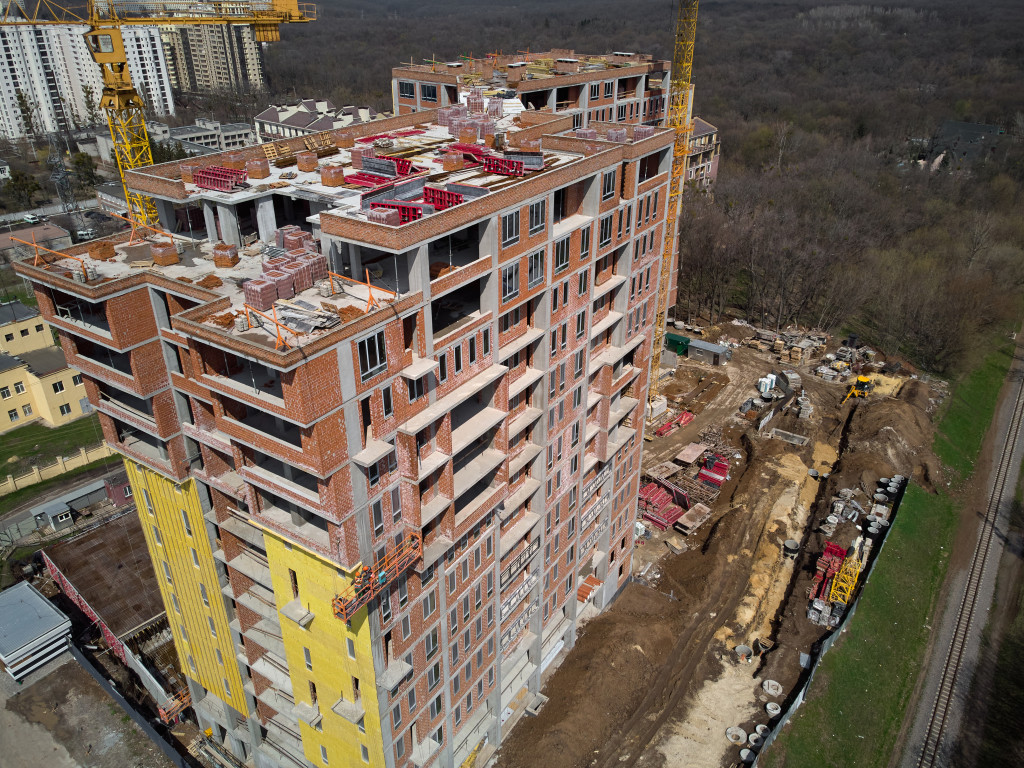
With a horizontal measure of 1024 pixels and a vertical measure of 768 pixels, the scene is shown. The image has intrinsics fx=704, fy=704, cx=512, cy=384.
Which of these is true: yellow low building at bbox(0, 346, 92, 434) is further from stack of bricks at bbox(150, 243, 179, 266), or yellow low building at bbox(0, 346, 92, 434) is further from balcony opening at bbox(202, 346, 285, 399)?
balcony opening at bbox(202, 346, 285, 399)

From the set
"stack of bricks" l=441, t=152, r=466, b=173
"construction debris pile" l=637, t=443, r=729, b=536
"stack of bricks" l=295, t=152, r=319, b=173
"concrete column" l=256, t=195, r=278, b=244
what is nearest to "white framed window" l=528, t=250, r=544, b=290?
"stack of bricks" l=441, t=152, r=466, b=173

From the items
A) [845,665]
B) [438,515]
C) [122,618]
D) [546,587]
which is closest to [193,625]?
[122,618]

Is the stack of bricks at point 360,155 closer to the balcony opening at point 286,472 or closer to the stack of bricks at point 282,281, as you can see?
the stack of bricks at point 282,281

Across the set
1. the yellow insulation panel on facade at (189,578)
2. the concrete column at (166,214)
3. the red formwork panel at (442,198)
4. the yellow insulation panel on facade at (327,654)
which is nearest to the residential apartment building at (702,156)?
the red formwork panel at (442,198)

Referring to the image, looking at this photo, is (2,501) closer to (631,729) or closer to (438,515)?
(438,515)

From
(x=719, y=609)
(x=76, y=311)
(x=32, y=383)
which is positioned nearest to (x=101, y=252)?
(x=76, y=311)
